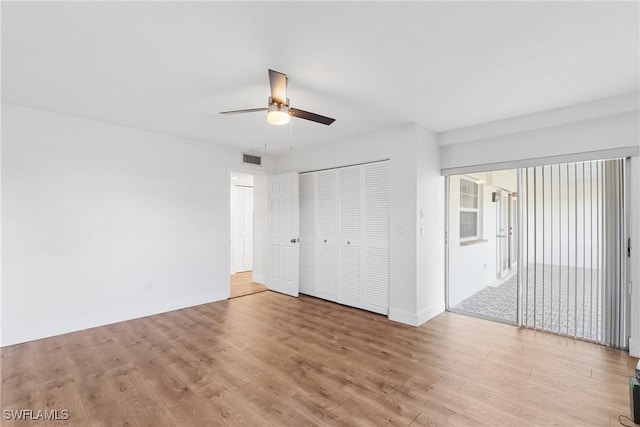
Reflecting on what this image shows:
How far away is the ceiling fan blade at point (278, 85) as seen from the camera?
87.7 inches

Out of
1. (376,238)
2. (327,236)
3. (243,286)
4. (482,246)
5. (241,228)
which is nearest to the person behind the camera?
(376,238)

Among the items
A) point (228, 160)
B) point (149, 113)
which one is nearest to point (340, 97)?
point (149, 113)

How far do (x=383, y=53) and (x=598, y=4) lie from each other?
122 centimetres

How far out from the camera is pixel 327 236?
4.80 meters

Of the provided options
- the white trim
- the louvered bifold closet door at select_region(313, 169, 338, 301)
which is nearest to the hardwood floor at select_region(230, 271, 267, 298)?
the louvered bifold closet door at select_region(313, 169, 338, 301)

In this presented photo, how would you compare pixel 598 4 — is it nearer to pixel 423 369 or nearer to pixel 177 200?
pixel 423 369

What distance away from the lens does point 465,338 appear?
3264 mm

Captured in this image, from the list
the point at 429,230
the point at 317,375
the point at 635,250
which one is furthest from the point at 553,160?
the point at 317,375

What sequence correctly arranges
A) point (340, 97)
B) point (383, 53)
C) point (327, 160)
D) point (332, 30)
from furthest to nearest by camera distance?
point (327, 160) → point (340, 97) → point (383, 53) → point (332, 30)

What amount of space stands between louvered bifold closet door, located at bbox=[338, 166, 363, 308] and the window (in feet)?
5.95

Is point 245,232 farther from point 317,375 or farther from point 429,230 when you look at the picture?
point 317,375

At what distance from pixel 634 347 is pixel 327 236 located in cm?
366

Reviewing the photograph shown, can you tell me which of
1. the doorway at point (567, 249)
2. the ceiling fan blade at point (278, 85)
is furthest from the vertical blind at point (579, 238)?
the ceiling fan blade at point (278, 85)

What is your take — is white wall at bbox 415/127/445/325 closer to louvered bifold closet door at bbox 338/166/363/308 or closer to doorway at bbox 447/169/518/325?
doorway at bbox 447/169/518/325
